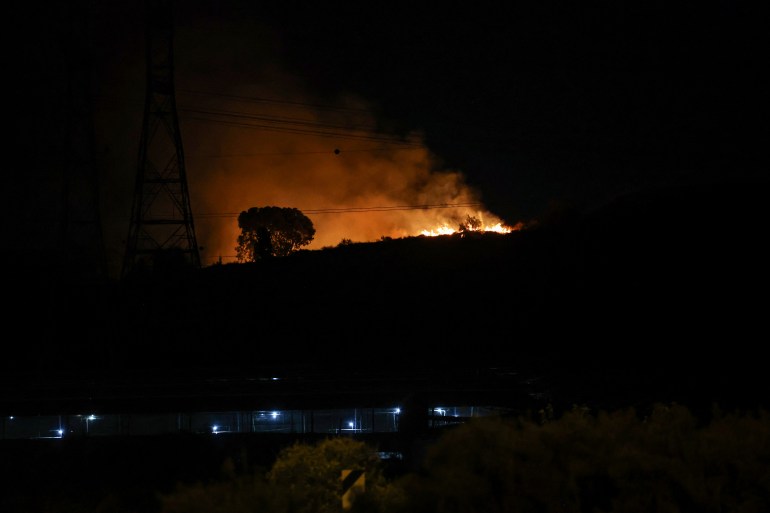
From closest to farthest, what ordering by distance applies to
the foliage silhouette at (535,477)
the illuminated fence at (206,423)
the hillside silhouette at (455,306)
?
the foliage silhouette at (535,477) → the illuminated fence at (206,423) → the hillside silhouette at (455,306)

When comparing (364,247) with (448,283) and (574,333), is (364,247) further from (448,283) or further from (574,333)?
(574,333)

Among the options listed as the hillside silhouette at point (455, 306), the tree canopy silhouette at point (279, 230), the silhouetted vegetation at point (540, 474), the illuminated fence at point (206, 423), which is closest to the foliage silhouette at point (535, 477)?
the silhouetted vegetation at point (540, 474)

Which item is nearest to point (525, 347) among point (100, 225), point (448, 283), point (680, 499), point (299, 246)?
point (448, 283)

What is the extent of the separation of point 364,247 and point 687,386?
1636 inches

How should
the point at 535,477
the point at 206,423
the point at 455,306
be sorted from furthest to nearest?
the point at 455,306 < the point at 206,423 < the point at 535,477

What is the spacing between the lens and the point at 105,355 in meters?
41.2

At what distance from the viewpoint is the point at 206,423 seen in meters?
17.7

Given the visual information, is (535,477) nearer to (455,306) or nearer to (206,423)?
(206,423)

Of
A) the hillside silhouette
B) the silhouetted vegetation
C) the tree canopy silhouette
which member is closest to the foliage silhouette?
Answer: the silhouetted vegetation

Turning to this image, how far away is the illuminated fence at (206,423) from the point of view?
1742 cm

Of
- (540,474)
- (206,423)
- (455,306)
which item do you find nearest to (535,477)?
(540,474)

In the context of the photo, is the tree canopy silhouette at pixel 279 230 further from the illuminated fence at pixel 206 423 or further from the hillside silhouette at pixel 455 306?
the illuminated fence at pixel 206 423

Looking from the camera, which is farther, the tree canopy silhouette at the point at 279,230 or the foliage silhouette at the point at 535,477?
the tree canopy silhouette at the point at 279,230

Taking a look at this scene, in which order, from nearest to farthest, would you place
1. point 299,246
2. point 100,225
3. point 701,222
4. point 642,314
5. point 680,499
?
point 680,499, point 100,225, point 642,314, point 701,222, point 299,246
